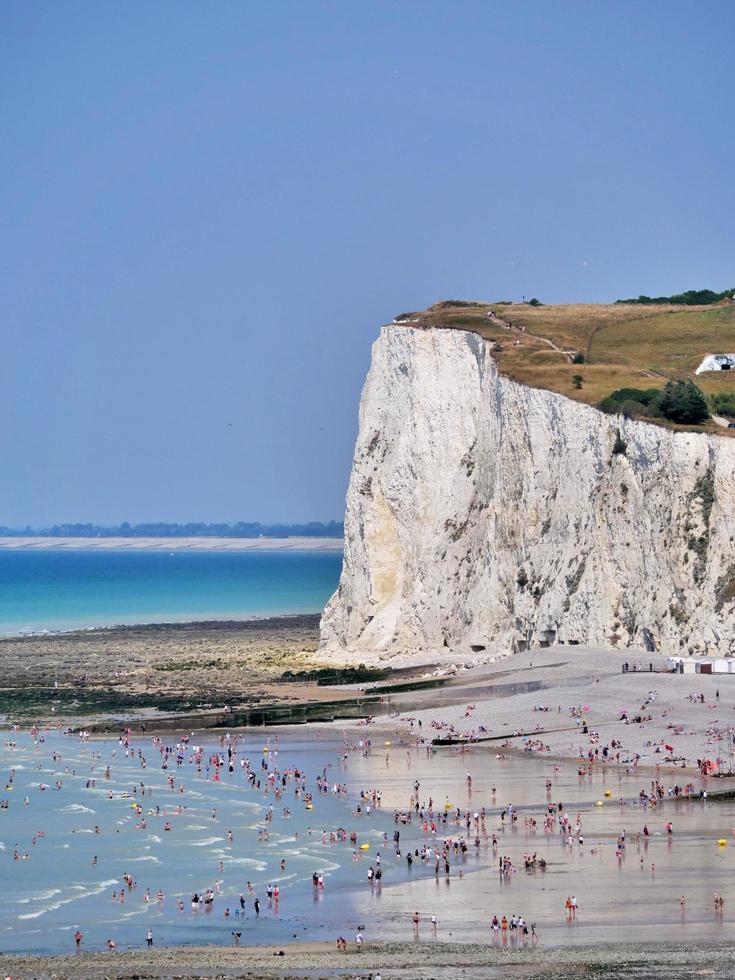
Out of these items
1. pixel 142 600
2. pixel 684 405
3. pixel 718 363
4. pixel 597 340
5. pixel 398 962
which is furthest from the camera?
pixel 142 600

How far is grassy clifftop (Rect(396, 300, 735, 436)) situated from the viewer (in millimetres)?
72938

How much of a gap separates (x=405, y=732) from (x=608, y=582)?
491 inches

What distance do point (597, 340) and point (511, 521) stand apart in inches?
630

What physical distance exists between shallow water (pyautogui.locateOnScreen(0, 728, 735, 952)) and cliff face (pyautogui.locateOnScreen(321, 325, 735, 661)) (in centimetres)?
1406

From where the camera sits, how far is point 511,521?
7331cm

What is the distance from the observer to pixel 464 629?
74.3m

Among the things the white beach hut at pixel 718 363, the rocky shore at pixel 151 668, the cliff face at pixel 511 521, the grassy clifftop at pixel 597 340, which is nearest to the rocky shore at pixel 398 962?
the cliff face at pixel 511 521

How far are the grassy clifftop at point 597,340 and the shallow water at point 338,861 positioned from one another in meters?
23.8

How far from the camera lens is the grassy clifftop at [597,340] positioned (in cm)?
7294

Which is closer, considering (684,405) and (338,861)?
(338,861)

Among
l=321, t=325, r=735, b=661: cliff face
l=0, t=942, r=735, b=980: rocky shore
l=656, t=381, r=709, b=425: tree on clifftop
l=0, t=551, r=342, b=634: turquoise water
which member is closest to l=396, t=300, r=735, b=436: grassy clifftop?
l=656, t=381, r=709, b=425: tree on clifftop

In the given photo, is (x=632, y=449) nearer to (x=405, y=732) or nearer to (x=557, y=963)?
(x=405, y=732)

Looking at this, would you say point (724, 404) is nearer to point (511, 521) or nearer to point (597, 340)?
point (511, 521)

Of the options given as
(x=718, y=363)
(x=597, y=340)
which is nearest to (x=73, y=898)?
(x=718, y=363)
